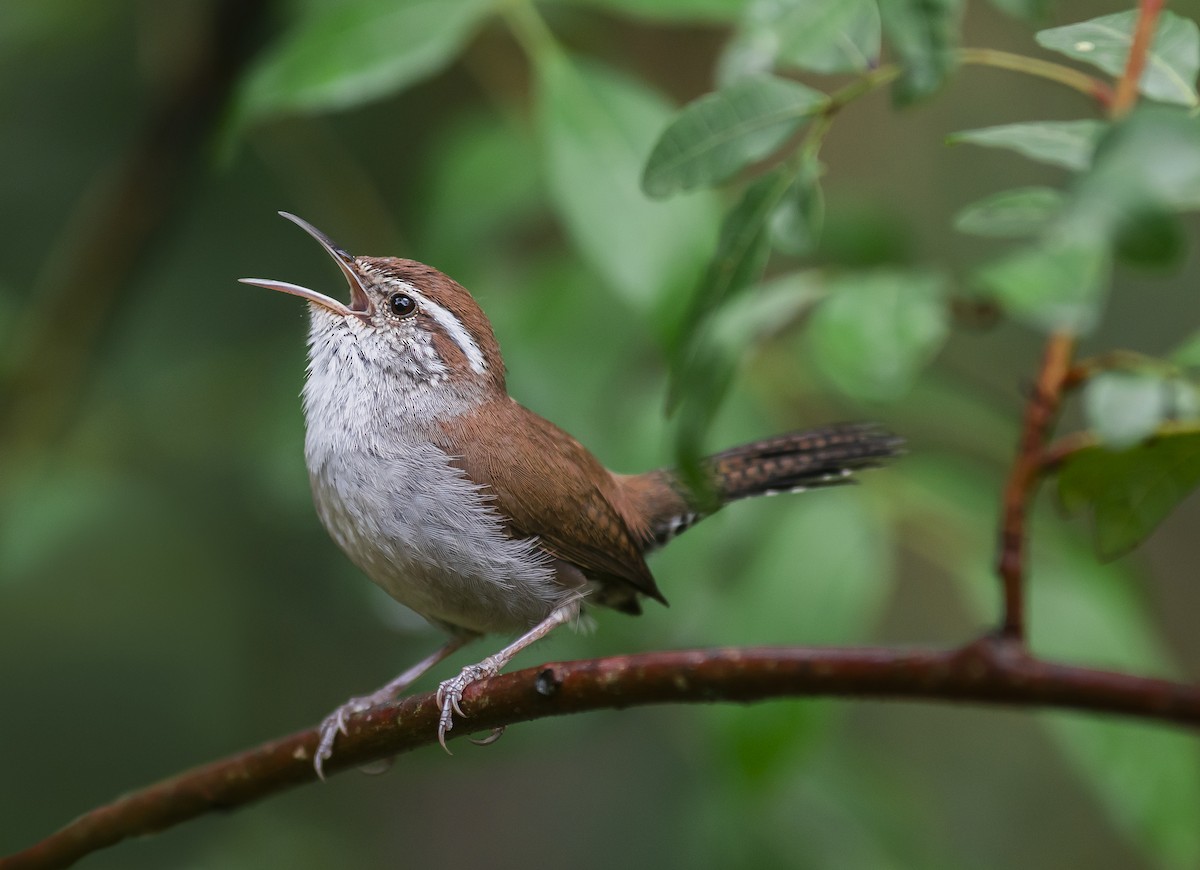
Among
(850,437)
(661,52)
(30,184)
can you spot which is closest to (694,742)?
(850,437)

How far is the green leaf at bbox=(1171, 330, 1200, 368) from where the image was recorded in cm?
150

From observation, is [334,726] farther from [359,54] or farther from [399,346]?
[359,54]

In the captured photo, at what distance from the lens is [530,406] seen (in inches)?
121

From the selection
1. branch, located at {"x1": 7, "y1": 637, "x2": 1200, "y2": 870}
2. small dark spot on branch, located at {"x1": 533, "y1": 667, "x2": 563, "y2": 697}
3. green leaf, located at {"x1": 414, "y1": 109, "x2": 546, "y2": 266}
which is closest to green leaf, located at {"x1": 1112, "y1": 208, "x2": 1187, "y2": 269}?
branch, located at {"x1": 7, "y1": 637, "x2": 1200, "y2": 870}

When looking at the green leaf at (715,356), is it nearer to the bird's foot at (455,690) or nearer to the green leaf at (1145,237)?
the green leaf at (1145,237)

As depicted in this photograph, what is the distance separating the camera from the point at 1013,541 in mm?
1430

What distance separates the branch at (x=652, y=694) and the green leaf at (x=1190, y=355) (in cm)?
47

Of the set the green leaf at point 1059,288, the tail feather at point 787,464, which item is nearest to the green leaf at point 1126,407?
the green leaf at point 1059,288

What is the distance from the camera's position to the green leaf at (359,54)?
268 cm

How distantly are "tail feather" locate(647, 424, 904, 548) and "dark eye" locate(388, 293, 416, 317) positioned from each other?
80cm

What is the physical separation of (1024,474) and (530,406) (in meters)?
1.71

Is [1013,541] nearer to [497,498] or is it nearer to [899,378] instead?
[899,378]

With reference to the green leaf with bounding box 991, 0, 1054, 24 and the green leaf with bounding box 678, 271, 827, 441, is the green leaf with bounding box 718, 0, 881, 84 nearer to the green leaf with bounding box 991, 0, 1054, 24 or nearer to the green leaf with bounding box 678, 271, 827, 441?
the green leaf with bounding box 991, 0, 1054, 24

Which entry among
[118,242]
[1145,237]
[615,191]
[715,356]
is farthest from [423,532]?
[118,242]
